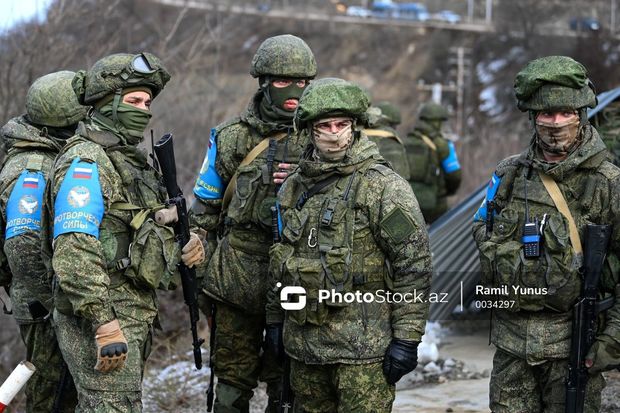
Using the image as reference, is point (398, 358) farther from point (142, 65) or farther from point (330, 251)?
point (142, 65)

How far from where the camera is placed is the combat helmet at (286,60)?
20.3 feet

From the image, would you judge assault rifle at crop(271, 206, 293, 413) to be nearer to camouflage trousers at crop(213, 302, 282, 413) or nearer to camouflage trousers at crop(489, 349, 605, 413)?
camouflage trousers at crop(213, 302, 282, 413)

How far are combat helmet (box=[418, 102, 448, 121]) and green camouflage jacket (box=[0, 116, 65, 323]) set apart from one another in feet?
22.3

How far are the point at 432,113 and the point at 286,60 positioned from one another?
6.53 m

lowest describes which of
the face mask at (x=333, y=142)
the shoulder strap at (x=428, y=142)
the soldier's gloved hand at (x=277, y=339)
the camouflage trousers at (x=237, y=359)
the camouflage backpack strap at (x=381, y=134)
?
the camouflage trousers at (x=237, y=359)

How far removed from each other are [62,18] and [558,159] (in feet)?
27.8

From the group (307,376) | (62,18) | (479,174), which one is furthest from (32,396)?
(479,174)

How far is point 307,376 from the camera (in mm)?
5293

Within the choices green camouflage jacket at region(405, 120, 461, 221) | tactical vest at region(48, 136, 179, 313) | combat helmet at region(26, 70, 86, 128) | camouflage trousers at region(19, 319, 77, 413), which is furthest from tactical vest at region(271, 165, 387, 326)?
green camouflage jacket at region(405, 120, 461, 221)

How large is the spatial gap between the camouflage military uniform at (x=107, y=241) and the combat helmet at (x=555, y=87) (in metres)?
1.85

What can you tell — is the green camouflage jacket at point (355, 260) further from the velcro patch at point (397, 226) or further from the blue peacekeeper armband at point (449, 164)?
the blue peacekeeper armband at point (449, 164)

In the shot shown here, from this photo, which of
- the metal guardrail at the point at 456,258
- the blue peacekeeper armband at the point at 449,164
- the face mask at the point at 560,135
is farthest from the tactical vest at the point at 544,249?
the blue peacekeeper armband at the point at 449,164

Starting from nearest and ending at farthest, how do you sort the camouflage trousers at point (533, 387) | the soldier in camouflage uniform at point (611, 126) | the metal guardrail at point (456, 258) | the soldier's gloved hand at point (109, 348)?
1. the soldier's gloved hand at point (109, 348)
2. the camouflage trousers at point (533, 387)
3. the soldier in camouflage uniform at point (611, 126)
4. the metal guardrail at point (456, 258)

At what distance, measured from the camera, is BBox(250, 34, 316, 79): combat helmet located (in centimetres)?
619
